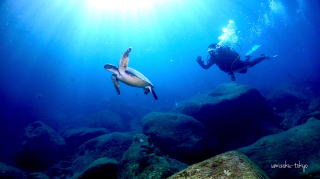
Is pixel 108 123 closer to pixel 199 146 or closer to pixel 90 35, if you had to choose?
pixel 199 146

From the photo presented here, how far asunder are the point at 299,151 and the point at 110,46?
6994cm

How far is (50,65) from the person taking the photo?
66188mm

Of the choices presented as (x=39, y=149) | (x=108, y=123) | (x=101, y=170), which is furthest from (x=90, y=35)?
(x=101, y=170)

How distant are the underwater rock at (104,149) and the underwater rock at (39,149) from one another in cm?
257

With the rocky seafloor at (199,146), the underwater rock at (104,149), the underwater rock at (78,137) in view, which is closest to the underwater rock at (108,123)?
the underwater rock at (78,137)

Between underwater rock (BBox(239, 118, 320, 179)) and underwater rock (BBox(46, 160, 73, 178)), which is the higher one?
underwater rock (BBox(46, 160, 73, 178))

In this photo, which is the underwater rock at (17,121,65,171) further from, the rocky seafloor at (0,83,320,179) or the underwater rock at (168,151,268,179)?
the underwater rock at (168,151,268,179)

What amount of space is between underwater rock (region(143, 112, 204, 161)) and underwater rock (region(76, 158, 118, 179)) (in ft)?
8.86

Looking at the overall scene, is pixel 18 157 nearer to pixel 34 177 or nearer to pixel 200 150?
pixel 34 177

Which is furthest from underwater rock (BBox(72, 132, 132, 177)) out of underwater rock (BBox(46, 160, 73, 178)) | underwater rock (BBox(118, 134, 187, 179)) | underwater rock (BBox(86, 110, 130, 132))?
underwater rock (BBox(86, 110, 130, 132))

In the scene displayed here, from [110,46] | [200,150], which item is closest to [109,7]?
[110,46]

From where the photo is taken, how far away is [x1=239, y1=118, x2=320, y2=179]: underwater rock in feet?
20.5

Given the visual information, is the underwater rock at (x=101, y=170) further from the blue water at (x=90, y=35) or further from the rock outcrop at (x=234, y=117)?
the blue water at (x=90, y=35)

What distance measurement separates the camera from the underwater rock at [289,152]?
6.25m
